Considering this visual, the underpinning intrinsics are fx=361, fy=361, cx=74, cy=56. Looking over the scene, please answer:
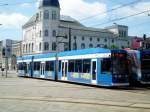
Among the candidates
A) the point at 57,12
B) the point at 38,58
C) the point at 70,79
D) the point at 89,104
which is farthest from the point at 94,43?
the point at 89,104

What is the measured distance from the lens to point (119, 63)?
2730cm

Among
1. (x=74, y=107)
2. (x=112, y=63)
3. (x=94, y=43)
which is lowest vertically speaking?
(x=74, y=107)

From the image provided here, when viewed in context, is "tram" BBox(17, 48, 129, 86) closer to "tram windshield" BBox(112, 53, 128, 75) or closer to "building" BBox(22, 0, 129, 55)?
"tram windshield" BBox(112, 53, 128, 75)

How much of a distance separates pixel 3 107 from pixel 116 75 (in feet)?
42.9

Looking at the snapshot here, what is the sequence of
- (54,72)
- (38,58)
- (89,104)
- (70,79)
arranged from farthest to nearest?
(38,58), (54,72), (70,79), (89,104)

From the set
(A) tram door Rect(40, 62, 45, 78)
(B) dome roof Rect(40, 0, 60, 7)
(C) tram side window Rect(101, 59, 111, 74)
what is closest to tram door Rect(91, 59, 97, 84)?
(C) tram side window Rect(101, 59, 111, 74)

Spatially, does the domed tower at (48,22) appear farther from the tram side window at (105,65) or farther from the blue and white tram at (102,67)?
the tram side window at (105,65)

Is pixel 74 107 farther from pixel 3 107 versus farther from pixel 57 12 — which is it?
pixel 57 12

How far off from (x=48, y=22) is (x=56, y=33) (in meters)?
4.29

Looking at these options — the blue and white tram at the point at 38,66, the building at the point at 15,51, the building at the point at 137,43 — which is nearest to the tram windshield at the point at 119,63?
the blue and white tram at the point at 38,66

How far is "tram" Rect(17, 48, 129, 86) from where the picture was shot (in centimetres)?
2697

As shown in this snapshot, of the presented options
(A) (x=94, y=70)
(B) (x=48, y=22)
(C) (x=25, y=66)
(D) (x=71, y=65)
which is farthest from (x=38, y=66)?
(B) (x=48, y=22)

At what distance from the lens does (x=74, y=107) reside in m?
15.2

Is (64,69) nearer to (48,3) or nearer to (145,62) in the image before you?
(145,62)
